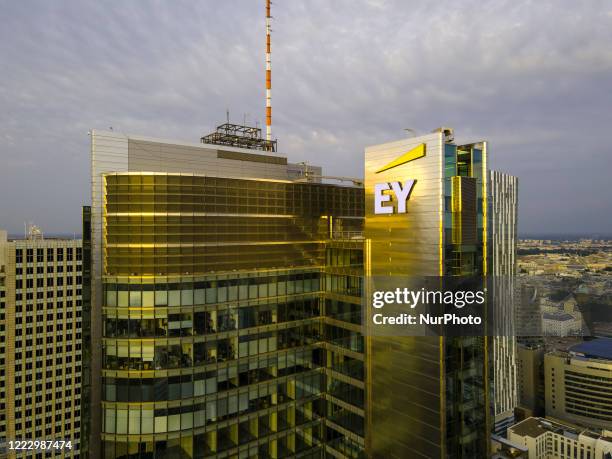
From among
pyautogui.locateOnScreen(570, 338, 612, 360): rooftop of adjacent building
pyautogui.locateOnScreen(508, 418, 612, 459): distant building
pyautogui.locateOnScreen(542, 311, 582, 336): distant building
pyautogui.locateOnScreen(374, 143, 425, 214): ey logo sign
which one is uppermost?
pyautogui.locateOnScreen(374, 143, 425, 214): ey logo sign

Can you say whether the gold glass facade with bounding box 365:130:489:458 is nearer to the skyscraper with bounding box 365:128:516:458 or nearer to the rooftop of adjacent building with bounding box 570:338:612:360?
the skyscraper with bounding box 365:128:516:458

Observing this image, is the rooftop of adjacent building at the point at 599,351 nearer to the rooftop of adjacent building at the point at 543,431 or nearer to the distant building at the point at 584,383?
the distant building at the point at 584,383

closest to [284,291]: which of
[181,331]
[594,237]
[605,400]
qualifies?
[181,331]

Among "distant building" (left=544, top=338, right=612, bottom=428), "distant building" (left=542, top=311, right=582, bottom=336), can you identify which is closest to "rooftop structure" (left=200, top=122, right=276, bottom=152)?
"distant building" (left=542, top=311, right=582, bottom=336)

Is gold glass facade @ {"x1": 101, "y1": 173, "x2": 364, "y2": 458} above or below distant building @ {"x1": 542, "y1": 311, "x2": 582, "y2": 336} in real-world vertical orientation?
above

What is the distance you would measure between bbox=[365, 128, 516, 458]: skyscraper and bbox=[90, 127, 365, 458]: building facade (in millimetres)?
5226

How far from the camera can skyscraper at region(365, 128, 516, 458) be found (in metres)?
34.6

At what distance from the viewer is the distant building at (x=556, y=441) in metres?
155

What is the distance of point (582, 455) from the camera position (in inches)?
6206

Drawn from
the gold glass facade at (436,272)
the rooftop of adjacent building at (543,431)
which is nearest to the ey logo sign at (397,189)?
the gold glass facade at (436,272)

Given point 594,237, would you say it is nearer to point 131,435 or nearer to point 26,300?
point 131,435

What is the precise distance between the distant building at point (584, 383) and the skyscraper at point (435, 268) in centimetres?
19501

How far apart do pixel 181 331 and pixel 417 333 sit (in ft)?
75.3

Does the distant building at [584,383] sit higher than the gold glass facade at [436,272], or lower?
lower
